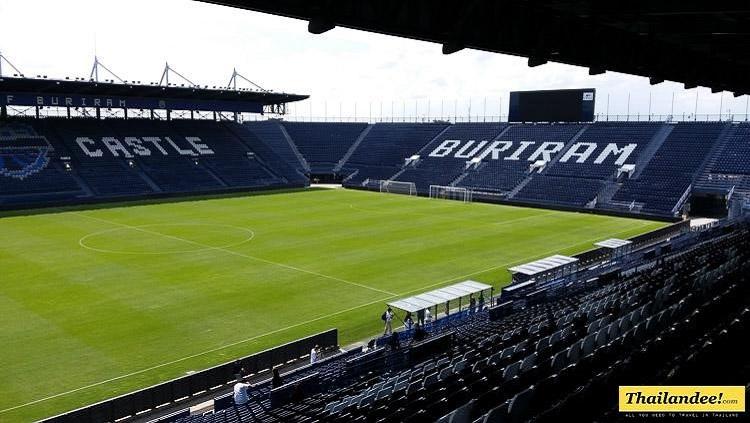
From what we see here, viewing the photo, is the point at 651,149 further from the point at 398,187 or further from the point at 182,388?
the point at 182,388

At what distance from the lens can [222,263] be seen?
31.1 m

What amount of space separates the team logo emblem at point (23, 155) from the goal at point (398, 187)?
3699 cm

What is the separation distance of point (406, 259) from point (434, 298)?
470 inches

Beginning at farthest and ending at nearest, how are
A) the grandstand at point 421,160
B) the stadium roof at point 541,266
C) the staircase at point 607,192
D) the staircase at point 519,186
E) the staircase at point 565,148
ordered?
1. the staircase at point 565,148
2. the staircase at point 519,186
3. the grandstand at point 421,160
4. the staircase at point 607,192
5. the stadium roof at point 541,266

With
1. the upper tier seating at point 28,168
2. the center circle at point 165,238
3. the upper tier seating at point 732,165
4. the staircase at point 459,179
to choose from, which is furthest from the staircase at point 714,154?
the upper tier seating at point 28,168

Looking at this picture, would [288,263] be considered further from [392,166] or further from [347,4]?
[392,166]

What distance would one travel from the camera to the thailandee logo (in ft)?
184

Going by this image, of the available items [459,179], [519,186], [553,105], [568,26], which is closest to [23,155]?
[459,179]

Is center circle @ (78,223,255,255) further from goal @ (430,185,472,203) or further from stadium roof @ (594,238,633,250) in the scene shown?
goal @ (430,185,472,203)

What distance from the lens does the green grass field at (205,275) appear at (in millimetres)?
18484

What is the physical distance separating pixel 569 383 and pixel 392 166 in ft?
227

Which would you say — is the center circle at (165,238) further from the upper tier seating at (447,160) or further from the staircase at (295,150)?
the staircase at (295,150)

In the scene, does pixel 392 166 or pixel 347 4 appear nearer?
pixel 347 4

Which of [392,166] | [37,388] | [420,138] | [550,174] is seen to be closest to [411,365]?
[37,388]
